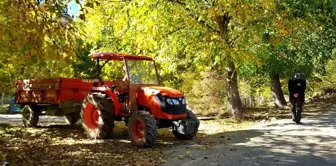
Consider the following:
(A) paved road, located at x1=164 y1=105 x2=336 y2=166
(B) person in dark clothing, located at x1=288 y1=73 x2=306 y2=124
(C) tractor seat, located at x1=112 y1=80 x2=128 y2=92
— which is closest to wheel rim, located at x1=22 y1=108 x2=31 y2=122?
(C) tractor seat, located at x1=112 y1=80 x2=128 y2=92

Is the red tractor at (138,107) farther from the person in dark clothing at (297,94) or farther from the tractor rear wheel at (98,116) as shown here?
the person in dark clothing at (297,94)

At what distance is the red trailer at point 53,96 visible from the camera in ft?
40.2

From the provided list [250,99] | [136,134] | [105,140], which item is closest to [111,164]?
[136,134]

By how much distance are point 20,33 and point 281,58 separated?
16.4 m

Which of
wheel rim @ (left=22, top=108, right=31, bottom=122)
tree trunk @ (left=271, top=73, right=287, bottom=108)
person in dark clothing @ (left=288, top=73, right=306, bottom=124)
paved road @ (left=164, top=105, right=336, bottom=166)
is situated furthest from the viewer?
tree trunk @ (left=271, top=73, right=287, bottom=108)

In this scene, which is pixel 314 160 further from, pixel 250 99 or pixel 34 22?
pixel 250 99

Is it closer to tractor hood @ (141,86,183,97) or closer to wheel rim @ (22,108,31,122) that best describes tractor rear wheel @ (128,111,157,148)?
tractor hood @ (141,86,183,97)

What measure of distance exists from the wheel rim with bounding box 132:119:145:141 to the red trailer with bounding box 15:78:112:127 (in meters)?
2.60

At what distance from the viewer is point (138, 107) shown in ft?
33.2

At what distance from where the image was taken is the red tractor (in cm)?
938

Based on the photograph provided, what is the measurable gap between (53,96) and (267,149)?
7.61 metres

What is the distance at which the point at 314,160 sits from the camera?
7.07m

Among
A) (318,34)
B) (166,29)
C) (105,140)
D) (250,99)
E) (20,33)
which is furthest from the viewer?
(250,99)

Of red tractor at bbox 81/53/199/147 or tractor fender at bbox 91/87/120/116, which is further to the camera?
tractor fender at bbox 91/87/120/116
